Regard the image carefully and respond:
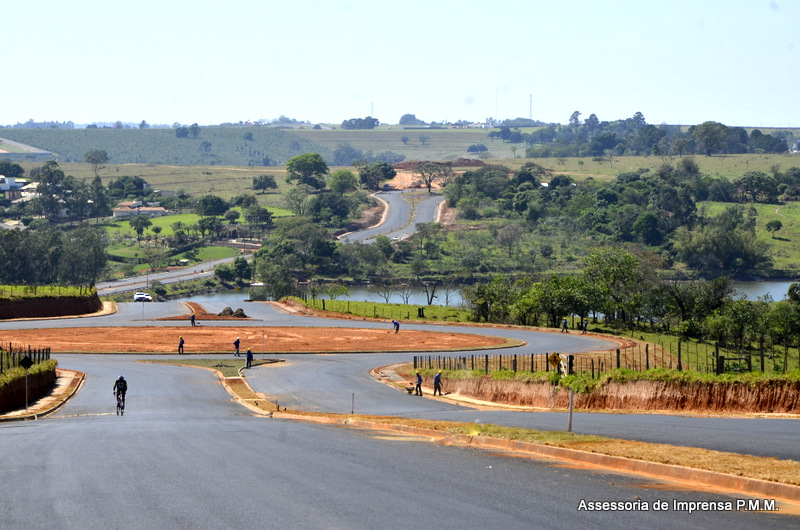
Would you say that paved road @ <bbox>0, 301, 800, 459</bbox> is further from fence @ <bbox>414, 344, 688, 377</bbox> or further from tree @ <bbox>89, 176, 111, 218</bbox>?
tree @ <bbox>89, 176, 111, 218</bbox>

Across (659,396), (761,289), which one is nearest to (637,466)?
(659,396)

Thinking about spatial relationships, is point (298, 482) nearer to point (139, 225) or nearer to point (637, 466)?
point (637, 466)

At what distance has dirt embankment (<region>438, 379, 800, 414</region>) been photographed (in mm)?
29016

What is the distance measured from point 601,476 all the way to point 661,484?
4.49 feet

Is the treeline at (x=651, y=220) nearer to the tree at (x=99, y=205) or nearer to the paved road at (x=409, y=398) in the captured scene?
the tree at (x=99, y=205)

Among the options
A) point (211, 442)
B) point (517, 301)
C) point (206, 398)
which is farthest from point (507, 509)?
point (517, 301)

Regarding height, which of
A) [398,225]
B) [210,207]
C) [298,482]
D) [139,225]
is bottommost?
[398,225]

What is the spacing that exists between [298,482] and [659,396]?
20271 mm

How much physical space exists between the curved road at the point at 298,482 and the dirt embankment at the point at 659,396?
3636mm

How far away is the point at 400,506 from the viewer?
15.0 m

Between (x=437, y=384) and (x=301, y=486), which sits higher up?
(x=301, y=486)

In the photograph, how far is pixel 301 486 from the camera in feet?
54.5

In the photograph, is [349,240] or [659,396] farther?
[349,240]

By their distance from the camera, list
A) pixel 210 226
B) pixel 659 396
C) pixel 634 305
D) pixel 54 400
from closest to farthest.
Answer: pixel 659 396 < pixel 54 400 < pixel 634 305 < pixel 210 226
